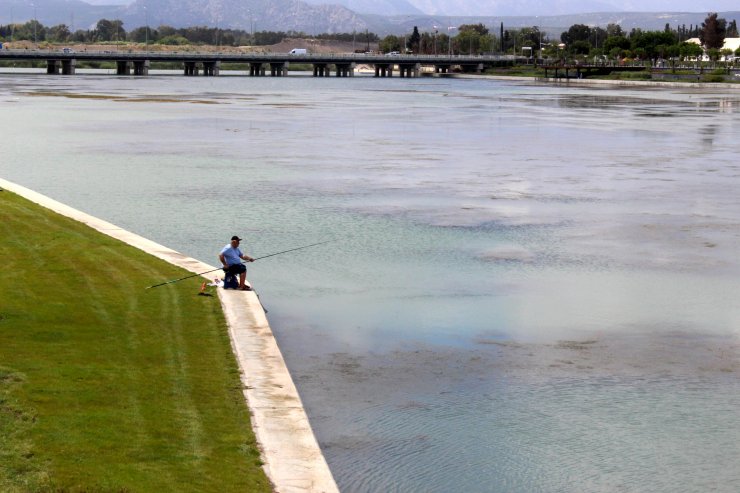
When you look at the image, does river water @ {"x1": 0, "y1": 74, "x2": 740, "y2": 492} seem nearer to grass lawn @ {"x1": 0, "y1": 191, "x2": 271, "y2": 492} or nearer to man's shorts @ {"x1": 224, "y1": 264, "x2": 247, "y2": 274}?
man's shorts @ {"x1": 224, "y1": 264, "x2": 247, "y2": 274}

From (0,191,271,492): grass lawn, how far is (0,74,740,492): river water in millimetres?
1474

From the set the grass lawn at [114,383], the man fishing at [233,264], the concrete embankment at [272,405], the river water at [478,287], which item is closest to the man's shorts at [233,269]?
the man fishing at [233,264]

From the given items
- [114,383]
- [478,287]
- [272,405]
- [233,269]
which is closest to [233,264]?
[233,269]

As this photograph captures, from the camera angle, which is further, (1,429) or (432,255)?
(432,255)

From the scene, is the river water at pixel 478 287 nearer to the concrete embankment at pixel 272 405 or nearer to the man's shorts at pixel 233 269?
the concrete embankment at pixel 272 405

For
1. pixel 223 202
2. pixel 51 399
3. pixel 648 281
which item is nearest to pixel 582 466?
pixel 51 399

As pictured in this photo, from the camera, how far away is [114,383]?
16.0 m

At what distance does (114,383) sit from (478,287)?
10.5 metres

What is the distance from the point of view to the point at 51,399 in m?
15.0

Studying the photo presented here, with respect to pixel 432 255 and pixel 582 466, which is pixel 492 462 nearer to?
pixel 582 466

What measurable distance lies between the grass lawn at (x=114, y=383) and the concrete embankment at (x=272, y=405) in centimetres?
20

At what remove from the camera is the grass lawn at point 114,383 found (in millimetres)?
12883

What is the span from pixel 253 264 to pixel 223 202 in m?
10.4

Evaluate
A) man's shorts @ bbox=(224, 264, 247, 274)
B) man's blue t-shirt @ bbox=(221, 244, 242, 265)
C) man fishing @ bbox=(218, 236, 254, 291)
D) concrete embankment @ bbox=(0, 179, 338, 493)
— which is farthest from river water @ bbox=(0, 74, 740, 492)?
man's blue t-shirt @ bbox=(221, 244, 242, 265)
